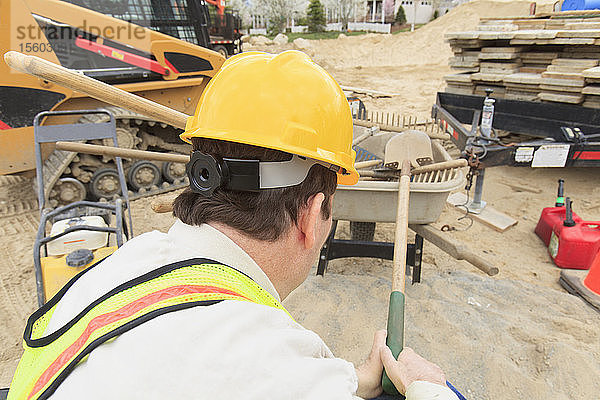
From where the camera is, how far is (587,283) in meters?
3.31

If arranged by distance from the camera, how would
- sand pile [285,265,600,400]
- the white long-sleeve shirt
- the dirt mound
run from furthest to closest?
the dirt mound < sand pile [285,265,600,400] < the white long-sleeve shirt

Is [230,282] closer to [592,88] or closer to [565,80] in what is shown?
[592,88]

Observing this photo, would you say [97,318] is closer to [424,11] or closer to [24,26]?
[24,26]

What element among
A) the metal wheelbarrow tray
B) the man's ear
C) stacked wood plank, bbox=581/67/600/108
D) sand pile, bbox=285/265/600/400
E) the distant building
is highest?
the distant building

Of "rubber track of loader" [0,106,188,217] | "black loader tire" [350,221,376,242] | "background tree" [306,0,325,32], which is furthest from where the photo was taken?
"background tree" [306,0,325,32]

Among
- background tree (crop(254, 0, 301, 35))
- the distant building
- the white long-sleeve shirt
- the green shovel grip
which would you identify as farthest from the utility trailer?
the distant building

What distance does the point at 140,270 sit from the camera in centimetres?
93

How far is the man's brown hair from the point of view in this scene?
107cm

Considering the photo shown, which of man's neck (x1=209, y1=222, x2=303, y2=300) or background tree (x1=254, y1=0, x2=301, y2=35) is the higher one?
background tree (x1=254, y1=0, x2=301, y2=35)

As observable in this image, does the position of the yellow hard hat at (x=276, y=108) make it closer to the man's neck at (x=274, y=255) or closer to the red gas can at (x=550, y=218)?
the man's neck at (x=274, y=255)

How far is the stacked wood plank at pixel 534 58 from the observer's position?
457 cm

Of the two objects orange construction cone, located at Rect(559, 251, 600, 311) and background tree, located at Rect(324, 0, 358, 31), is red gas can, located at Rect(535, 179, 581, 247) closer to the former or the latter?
orange construction cone, located at Rect(559, 251, 600, 311)

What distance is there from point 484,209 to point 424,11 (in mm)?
30759

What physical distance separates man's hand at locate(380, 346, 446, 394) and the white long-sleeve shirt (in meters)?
0.58
